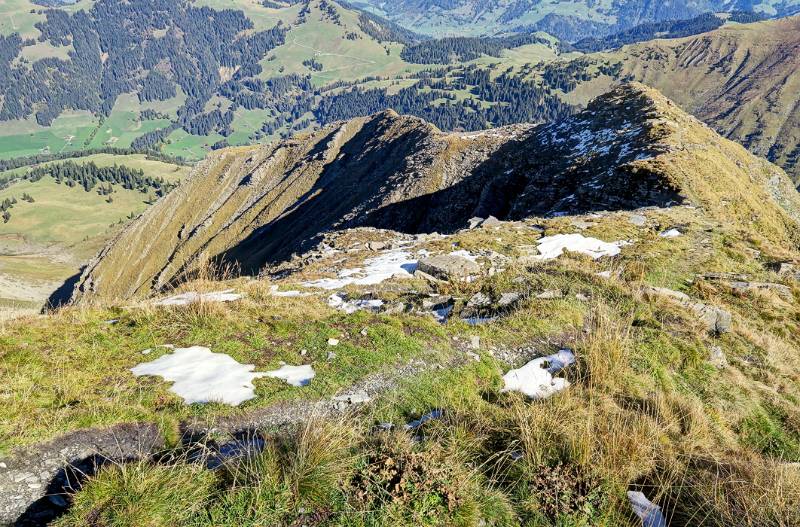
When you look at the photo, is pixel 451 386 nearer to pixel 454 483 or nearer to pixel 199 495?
pixel 454 483

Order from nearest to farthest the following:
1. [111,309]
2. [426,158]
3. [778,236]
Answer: [111,309] < [778,236] < [426,158]

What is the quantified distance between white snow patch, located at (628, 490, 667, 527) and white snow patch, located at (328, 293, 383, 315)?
28.5 ft

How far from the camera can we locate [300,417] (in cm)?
725

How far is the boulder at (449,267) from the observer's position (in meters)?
17.6

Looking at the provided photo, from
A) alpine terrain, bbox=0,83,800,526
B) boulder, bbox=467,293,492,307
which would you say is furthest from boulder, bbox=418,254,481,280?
boulder, bbox=467,293,492,307

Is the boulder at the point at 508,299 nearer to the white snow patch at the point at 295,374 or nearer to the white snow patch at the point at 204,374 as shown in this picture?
the white snow patch at the point at 295,374

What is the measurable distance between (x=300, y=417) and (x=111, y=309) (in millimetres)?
8016

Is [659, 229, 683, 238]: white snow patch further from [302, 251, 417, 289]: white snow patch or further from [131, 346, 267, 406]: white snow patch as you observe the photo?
[131, 346, 267, 406]: white snow patch

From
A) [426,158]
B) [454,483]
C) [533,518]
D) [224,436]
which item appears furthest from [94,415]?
[426,158]

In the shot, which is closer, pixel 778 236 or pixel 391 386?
pixel 391 386

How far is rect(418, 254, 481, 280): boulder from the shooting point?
17606 mm

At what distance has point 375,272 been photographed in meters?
19.5

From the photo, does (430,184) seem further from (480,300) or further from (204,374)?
(204,374)

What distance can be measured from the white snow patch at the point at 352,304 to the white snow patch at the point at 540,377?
5.29m
